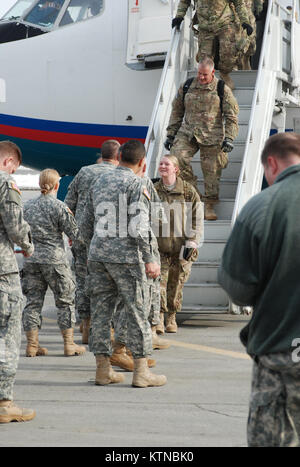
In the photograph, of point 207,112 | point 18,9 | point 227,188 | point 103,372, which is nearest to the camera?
point 103,372

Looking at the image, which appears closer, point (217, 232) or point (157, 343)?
point (157, 343)

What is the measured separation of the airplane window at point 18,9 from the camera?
43.4 ft

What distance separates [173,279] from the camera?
8.52m

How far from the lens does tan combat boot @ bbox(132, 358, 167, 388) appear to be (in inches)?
244

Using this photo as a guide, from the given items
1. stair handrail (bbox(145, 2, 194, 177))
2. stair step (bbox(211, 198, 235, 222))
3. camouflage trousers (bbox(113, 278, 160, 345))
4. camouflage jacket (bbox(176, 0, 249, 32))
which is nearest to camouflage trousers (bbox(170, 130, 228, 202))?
stair step (bbox(211, 198, 235, 222))

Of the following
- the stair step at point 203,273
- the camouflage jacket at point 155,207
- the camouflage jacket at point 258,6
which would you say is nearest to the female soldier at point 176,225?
the camouflage jacket at point 155,207

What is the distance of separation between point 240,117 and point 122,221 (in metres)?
5.24

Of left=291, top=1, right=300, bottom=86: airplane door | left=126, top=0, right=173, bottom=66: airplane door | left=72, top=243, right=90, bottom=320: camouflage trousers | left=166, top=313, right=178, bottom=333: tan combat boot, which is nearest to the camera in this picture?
left=72, top=243, right=90, bottom=320: camouflage trousers

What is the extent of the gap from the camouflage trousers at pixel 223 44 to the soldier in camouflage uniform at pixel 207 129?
1295mm

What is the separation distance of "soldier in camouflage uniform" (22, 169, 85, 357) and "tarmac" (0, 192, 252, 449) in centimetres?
30

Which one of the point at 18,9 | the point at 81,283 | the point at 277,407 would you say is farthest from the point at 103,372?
the point at 18,9

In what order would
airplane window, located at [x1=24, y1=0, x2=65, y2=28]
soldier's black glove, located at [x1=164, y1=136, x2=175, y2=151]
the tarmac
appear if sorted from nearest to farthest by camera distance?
the tarmac
soldier's black glove, located at [x1=164, y1=136, x2=175, y2=151]
airplane window, located at [x1=24, y1=0, x2=65, y2=28]

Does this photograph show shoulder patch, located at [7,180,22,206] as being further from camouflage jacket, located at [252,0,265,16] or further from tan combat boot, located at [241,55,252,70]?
camouflage jacket, located at [252,0,265,16]

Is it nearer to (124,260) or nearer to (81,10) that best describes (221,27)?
(81,10)
